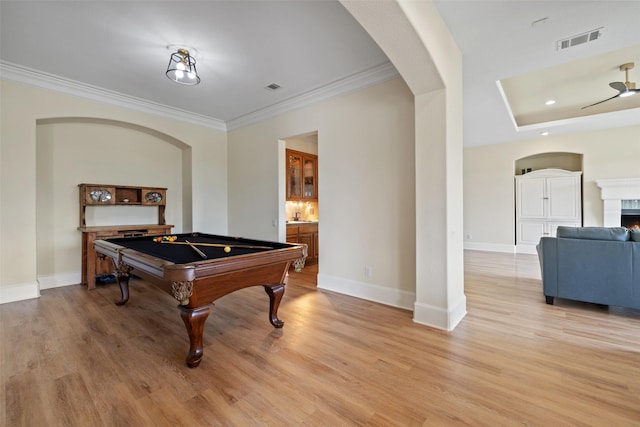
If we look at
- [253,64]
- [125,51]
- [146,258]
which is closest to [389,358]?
[146,258]

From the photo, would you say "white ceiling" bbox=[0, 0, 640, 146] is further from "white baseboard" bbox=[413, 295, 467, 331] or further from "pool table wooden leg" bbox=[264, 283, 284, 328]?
"white baseboard" bbox=[413, 295, 467, 331]

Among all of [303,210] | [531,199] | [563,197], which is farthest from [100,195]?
[563,197]

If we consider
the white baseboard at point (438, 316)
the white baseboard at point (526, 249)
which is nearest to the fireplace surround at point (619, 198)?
the white baseboard at point (526, 249)

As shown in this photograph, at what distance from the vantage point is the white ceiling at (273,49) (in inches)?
94.7

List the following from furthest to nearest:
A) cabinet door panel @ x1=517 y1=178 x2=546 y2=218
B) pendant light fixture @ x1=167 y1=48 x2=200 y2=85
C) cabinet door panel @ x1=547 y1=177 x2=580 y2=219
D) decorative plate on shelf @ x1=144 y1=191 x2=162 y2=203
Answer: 1. cabinet door panel @ x1=517 y1=178 x2=546 y2=218
2. cabinet door panel @ x1=547 y1=177 x2=580 y2=219
3. decorative plate on shelf @ x1=144 y1=191 x2=162 y2=203
4. pendant light fixture @ x1=167 y1=48 x2=200 y2=85

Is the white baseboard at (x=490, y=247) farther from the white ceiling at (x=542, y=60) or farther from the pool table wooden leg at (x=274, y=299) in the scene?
the pool table wooden leg at (x=274, y=299)

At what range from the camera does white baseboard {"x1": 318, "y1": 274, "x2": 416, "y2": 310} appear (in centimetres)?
326

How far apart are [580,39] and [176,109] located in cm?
546

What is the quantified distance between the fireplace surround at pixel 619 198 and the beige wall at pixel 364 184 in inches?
224

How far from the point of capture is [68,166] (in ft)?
14.0

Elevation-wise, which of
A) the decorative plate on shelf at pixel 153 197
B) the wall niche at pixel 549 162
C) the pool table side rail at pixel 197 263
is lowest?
the pool table side rail at pixel 197 263

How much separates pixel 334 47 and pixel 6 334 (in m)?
4.22

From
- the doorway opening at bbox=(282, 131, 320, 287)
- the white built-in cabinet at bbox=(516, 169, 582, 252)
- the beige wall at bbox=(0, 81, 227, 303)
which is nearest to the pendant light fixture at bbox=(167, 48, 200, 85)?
the beige wall at bbox=(0, 81, 227, 303)

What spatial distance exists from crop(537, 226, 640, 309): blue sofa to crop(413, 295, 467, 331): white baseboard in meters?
1.38
